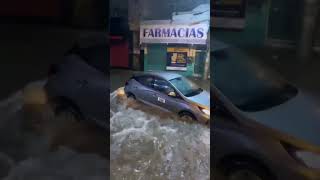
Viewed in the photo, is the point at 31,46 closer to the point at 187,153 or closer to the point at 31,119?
the point at 31,119

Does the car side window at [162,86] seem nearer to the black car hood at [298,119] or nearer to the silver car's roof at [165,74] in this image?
the silver car's roof at [165,74]

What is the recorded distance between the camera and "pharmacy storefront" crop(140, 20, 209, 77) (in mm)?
1933

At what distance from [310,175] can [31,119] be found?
1233mm

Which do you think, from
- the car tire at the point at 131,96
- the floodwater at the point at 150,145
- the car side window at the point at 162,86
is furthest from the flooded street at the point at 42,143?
the car side window at the point at 162,86

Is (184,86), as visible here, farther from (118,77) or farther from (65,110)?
(65,110)

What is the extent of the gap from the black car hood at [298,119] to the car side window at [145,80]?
0.56 metres

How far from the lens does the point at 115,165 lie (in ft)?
6.82

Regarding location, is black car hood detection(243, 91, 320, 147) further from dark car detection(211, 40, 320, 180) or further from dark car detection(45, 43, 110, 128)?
dark car detection(45, 43, 110, 128)

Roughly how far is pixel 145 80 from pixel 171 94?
147 millimetres

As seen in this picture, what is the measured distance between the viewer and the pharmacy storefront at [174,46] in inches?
76.1

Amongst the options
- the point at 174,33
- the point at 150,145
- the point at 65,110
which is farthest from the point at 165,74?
the point at 65,110

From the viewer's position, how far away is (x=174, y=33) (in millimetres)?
1970

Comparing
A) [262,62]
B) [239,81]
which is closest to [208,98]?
[239,81]

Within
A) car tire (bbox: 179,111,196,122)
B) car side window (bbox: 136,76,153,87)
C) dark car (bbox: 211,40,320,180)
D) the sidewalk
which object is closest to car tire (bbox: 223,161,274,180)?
dark car (bbox: 211,40,320,180)
